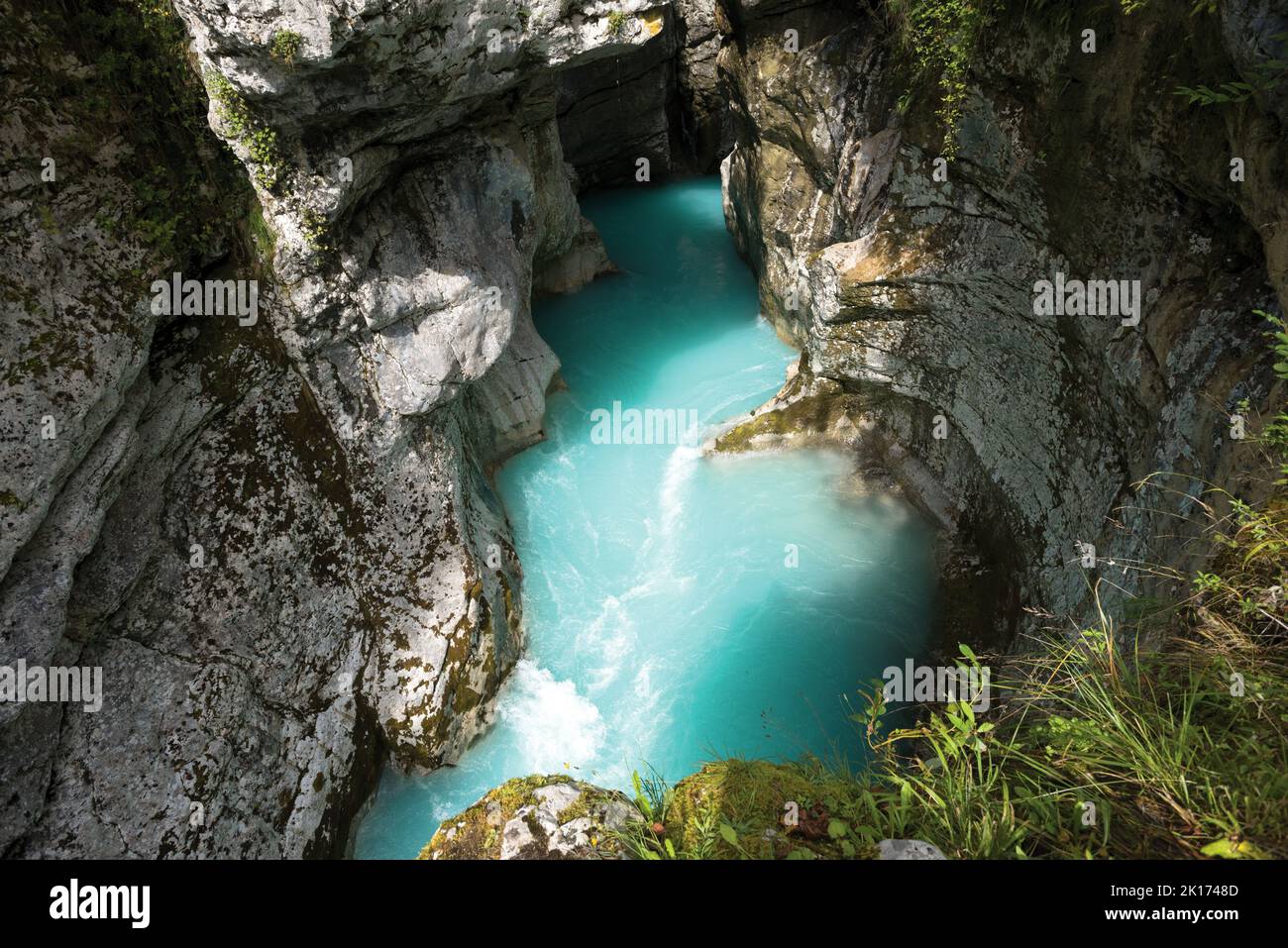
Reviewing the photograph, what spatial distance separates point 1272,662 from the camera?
12.7 ft

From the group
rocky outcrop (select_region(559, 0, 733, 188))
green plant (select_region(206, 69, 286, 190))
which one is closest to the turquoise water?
green plant (select_region(206, 69, 286, 190))

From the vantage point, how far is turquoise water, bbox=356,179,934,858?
924 centimetres

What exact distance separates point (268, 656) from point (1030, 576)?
364 inches

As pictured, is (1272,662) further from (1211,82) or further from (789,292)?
(789,292)

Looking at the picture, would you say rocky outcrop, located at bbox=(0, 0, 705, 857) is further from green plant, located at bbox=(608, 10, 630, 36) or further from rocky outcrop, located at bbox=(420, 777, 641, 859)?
rocky outcrop, located at bbox=(420, 777, 641, 859)

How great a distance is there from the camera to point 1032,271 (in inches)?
336

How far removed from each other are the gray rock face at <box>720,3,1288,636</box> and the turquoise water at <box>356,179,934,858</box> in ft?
4.63

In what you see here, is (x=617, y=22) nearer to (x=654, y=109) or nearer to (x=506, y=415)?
(x=506, y=415)

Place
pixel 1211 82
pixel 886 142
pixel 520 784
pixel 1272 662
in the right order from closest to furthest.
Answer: pixel 1272 662, pixel 520 784, pixel 1211 82, pixel 886 142

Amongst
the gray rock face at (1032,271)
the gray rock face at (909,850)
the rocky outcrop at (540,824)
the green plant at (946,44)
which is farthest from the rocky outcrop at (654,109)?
the gray rock face at (909,850)

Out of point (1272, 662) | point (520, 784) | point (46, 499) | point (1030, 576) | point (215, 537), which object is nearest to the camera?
point (1272, 662)

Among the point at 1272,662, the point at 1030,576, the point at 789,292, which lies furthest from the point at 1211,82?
the point at 789,292

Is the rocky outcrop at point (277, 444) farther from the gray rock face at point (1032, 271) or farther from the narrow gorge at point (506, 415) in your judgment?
the gray rock face at point (1032, 271)

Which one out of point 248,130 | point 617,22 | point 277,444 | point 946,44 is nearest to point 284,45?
point 248,130
